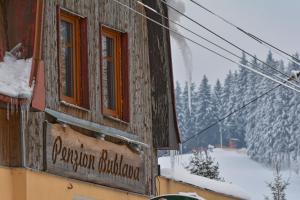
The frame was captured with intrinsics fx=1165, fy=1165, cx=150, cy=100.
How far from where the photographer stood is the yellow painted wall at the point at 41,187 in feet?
53.9

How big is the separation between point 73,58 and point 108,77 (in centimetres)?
119

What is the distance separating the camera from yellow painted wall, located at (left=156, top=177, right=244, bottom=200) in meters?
21.2

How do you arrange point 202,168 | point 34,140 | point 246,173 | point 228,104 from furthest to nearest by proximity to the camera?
point 228,104 → point 246,173 → point 202,168 → point 34,140

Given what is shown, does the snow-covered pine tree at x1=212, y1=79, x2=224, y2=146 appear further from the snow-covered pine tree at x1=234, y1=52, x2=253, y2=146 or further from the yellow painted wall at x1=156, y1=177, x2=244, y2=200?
the yellow painted wall at x1=156, y1=177, x2=244, y2=200

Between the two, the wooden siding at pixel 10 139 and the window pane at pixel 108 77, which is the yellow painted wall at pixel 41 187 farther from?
the window pane at pixel 108 77

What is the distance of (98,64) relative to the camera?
19.6m

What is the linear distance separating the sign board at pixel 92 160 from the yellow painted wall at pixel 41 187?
0.52 ft

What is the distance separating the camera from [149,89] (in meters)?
21.3

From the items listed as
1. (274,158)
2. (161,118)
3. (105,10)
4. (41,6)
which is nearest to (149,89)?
(161,118)

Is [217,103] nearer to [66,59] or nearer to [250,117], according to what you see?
[250,117]

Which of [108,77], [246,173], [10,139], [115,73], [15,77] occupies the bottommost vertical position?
[10,139]

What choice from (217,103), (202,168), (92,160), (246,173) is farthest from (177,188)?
(217,103)

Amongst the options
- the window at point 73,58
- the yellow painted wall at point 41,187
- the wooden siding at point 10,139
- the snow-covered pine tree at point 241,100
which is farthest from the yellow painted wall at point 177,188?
the snow-covered pine tree at point 241,100

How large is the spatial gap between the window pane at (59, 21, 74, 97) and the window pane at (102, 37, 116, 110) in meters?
1.00
